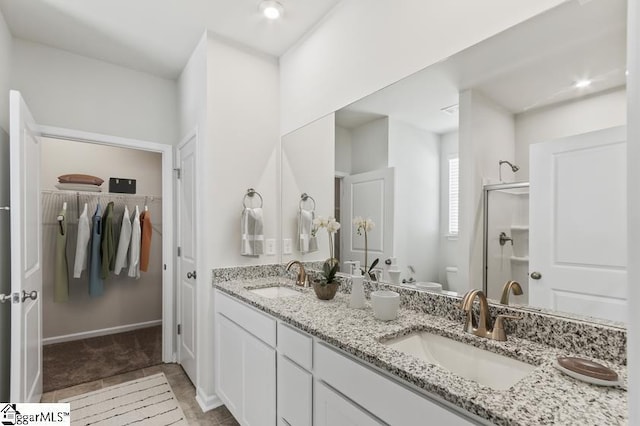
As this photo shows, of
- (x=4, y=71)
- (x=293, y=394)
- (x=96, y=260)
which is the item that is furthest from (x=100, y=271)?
(x=293, y=394)

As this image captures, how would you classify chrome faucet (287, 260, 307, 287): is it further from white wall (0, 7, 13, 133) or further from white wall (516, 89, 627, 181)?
white wall (0, 7, 13, 133)

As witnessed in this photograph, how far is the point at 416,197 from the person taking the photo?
1.68m

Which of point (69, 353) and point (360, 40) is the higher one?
point (360, 40)

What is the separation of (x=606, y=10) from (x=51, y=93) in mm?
3451

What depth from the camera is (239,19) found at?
88.0 inches

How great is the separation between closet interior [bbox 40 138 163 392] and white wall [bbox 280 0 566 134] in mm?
2416

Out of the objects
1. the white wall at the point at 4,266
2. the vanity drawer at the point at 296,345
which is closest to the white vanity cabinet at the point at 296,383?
the vanity drawer at the point at 296,345

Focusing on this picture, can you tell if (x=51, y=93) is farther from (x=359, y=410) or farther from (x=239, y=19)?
(x=359, y=410)

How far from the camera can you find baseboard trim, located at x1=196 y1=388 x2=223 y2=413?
2.29 m

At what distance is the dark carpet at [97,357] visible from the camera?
2797mm

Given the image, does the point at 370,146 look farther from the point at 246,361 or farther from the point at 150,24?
the point at 150,24

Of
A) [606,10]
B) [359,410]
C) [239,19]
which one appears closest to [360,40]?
[239,19]

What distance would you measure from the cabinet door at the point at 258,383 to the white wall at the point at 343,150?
118 cm

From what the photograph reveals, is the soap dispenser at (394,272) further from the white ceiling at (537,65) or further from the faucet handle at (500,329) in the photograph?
the white ceiling at (537,65)
